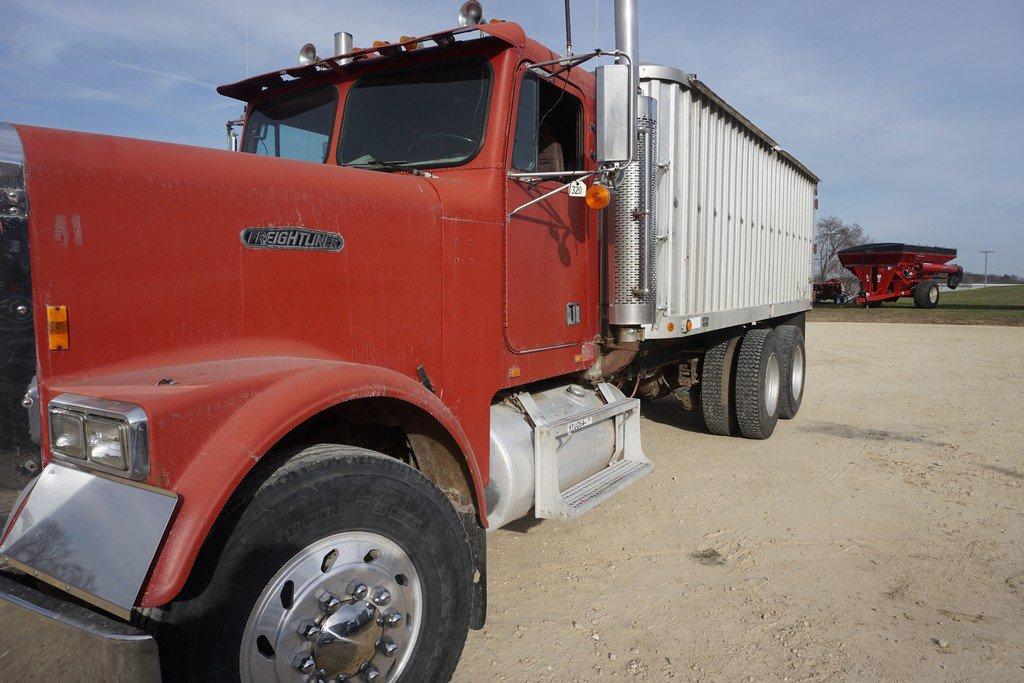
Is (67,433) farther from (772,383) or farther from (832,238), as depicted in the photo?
(832,238)

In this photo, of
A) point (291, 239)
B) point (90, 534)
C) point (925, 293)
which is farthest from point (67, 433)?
point (925, 293)

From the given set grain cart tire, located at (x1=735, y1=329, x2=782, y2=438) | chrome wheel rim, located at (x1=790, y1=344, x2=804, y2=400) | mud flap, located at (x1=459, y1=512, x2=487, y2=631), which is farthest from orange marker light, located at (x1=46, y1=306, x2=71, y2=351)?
chrome wheel rim, located at (x1=790, y1=344, x2=804, y2=400)

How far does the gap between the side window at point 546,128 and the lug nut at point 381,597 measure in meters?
2.03

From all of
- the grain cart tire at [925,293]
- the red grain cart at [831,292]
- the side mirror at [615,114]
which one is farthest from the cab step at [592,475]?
the red grain cart at [831,292]

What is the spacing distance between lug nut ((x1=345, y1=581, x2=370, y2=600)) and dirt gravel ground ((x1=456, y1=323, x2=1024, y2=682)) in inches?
40.9

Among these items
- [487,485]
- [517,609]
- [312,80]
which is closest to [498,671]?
[517,609]

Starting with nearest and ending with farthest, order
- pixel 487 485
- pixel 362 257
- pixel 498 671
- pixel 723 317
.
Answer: pixel 362 257 → pixel 498 671 → pixel 487 485 → pixel 723 317

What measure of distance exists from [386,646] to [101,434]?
1.04m

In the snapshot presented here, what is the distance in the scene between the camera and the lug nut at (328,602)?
78.3 inches

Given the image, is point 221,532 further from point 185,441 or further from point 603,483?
point 603,483

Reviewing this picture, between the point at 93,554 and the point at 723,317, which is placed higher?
the point at 723,317

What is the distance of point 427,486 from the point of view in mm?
2316

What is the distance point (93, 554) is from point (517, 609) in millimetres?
2156

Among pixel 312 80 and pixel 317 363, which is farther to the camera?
pixel 312 80
